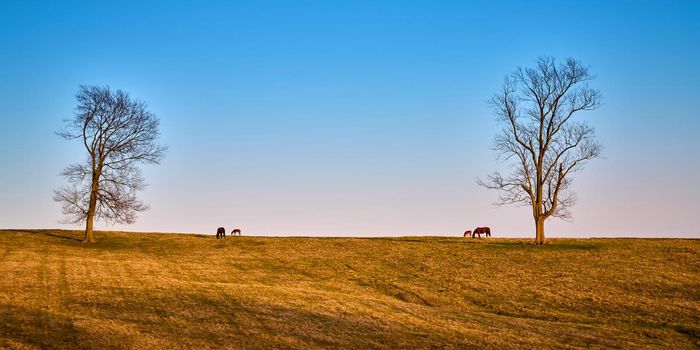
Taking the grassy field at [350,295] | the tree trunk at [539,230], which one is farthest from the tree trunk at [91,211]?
the tree trunk at [539,230]

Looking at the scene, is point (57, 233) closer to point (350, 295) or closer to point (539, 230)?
point (350, 295)

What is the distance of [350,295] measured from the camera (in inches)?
1271

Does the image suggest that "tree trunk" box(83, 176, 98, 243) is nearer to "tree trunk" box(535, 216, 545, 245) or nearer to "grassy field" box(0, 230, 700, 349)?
"grassy field" box(0, 230, 700, 349)

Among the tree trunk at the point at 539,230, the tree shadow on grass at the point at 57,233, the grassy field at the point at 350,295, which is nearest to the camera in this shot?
the grassy field at the point at 350,295

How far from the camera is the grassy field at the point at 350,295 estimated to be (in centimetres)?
2231

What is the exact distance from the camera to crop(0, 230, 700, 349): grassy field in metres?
22.3

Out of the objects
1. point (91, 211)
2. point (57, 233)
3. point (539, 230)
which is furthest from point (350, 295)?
point (57, 233)

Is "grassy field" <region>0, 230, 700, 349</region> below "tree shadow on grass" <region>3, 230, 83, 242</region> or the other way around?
below

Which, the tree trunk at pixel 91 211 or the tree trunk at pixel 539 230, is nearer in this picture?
the tree trunk at pixel 539 230

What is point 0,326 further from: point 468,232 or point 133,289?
point 468,232

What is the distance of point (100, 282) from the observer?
33.9 metres

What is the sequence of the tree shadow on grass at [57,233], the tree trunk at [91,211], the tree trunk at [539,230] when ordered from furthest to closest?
the tree shadow on grass at [57,233] < the tree trunk at [91,211] < the tree trunk at [539,230]

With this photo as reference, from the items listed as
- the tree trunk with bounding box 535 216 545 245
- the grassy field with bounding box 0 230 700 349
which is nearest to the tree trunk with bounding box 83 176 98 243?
the grassy field with bounding box 0 230 700 349

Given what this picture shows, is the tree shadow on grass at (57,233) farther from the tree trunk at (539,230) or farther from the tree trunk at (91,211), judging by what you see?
the tree trunk at (539,230)
